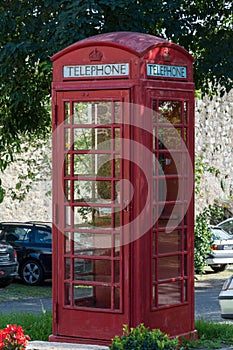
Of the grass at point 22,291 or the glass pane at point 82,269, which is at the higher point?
the glass pane at point 82,269

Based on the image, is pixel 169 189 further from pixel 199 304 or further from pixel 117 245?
pixel 199 304

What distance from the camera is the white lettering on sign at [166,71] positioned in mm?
10219

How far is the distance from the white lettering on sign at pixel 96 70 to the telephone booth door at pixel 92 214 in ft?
0.63

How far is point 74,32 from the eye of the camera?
1506 centimetres

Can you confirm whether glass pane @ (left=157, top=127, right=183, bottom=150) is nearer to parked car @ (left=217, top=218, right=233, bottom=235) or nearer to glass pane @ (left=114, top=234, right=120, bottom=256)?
glass pane @ (left=114, top=234, right=120, bottom=256)

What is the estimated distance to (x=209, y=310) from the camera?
1744cm

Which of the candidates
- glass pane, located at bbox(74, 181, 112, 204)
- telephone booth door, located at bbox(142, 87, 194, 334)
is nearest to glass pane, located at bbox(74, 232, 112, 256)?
glass pane, located at bbox(74, 181, 112, 204)

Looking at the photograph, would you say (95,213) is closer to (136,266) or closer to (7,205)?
(136,266)

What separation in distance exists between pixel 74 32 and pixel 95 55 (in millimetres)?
4861

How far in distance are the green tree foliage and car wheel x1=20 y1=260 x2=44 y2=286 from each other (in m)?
5.12

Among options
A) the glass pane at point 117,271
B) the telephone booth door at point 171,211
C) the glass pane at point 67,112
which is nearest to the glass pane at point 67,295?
the glass pane at point 117,271

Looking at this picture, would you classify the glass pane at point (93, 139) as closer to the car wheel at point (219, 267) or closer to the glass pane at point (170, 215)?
the glass pane at point (170, 215)

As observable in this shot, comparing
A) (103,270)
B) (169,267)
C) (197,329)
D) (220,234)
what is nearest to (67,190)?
(103,270)

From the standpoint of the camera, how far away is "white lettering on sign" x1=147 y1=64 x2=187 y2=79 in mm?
10219
